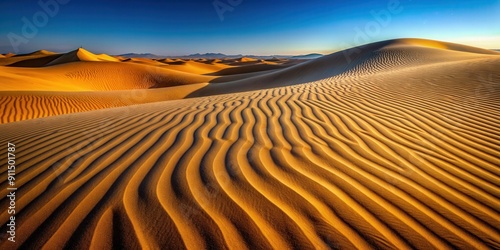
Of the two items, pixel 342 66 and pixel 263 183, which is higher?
pixel 342 66

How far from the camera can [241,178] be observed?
195 cm

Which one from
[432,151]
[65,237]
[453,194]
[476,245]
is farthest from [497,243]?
[65,237]

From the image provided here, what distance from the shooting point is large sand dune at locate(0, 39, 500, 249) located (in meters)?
1.44

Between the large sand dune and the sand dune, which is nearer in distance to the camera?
the large sand dune

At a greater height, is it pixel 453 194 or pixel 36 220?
pixel 36 220

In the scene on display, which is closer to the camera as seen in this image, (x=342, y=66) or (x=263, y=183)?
(x=263, y=183)

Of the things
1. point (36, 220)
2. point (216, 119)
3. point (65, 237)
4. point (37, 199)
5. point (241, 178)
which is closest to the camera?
point (65, 237)

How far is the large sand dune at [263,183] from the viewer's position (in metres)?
1.44

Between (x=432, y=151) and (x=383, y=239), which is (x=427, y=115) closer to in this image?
(x=432, y=151)

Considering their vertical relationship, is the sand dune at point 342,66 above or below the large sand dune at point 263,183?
above

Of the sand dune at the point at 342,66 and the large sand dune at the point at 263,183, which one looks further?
the sand dune at the point at 342,66

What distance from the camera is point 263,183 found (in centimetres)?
188

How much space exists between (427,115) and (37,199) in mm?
4768

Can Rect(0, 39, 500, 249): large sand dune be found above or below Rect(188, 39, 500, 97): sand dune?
below
